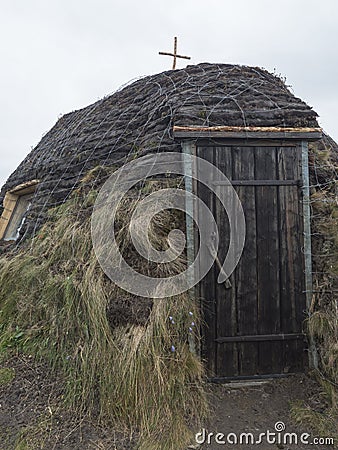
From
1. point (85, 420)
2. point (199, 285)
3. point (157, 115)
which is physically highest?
point (157, 115)

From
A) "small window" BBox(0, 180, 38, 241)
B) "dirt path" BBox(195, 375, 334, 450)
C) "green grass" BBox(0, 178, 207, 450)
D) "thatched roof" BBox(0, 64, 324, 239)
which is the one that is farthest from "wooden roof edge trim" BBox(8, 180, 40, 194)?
"dirt path" BBox(195, 375, 334, 450)

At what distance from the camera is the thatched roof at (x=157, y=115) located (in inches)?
184

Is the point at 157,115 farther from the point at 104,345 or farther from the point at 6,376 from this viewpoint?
the point at 6,376

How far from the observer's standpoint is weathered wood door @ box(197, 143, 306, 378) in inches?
164

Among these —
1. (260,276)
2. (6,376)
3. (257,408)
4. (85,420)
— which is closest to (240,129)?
(260,276)

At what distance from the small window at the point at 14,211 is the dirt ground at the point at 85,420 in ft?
14.7

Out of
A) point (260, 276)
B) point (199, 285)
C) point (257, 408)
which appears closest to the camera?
point (257, 408)

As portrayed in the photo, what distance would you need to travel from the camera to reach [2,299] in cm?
496

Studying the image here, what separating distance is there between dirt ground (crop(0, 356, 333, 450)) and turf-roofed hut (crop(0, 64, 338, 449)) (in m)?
0.15

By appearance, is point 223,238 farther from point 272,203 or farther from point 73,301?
point 73,301

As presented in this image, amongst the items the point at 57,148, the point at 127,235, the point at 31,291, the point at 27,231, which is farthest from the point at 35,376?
the point at 57,148

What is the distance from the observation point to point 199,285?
4117 millimetres

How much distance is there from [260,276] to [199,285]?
689 mm

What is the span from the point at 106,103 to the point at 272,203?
417 cm
